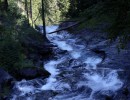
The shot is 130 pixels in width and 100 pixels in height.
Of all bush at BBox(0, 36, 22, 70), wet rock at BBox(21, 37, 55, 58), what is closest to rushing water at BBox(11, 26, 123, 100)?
wet rock at BBox(21, 37, 55, 58)

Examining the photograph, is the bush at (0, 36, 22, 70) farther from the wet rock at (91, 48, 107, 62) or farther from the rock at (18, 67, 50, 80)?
the wet rock at (91, 48, 107, 62)

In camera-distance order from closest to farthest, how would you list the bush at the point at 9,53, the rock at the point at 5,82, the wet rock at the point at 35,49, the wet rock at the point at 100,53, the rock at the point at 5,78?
the rock at the point at 5,82 < the rock at the point at 5,78 < the bush at the point at 9,53 < the wet rock at the point at 100,53 < the wet rock at the point at 35,49

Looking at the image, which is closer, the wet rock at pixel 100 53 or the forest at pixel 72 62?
the forest at pixel 72 62

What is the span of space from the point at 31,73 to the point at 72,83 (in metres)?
3.11

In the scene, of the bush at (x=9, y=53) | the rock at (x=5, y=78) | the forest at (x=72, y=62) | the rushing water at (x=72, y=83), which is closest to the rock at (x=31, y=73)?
the forest at (x=72, y=62)

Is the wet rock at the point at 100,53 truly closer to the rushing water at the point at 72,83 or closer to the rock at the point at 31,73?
the rushing water at the point at 72,83

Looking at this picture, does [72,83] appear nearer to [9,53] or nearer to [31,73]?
[31,73]

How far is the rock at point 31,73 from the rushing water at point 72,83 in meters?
0.54

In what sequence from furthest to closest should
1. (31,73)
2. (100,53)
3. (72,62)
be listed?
(100,53), (72,62), (31,73)

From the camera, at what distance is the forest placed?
960 centimetres

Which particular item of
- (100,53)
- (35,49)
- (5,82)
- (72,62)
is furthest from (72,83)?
(35,49)

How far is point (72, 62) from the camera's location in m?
24.3

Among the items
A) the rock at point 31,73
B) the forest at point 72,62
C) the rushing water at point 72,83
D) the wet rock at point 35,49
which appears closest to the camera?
the forest at point 72,62

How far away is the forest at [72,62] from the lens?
31.5 feet
